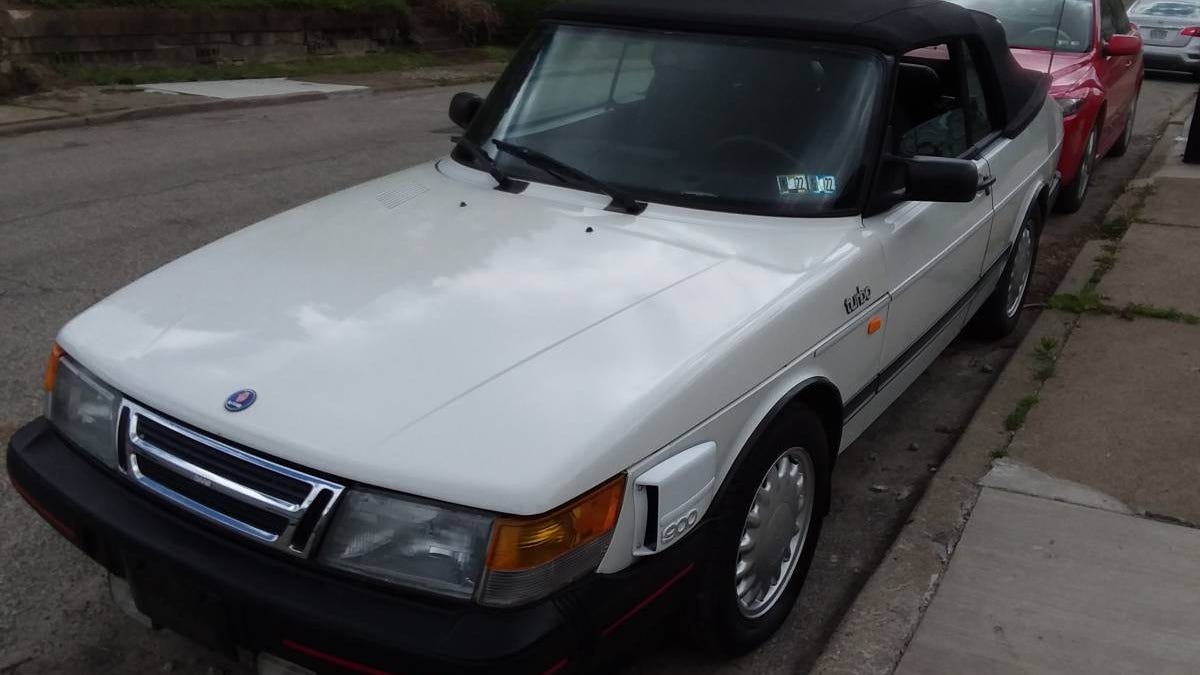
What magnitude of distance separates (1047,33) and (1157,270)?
2.65 meters

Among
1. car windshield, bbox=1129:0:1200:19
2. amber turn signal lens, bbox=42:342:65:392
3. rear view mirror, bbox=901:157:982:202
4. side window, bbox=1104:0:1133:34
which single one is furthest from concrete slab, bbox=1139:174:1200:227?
car windshield, bbox=1129:0:1200:19

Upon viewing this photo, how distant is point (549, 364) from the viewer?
8.32ft

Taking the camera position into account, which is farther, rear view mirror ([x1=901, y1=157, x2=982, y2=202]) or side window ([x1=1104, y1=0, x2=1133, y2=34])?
side window ([x1=1104, y1=0, x2=1133, y2=34])

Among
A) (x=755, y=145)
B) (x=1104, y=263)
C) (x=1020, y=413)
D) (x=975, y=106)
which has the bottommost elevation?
(x=1104, y=263)

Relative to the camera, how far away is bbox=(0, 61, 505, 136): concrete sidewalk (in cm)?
1120

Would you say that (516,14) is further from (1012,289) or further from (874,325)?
(874,325)

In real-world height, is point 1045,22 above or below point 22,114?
above

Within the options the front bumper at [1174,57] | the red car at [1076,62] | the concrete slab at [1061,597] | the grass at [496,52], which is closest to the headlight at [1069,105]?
the red car at [1076,62]

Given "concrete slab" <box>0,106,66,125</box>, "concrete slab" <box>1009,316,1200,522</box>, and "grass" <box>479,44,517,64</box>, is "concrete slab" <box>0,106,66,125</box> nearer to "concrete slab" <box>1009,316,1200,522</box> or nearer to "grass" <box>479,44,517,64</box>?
"grass" <box>479,44,517,64</box>

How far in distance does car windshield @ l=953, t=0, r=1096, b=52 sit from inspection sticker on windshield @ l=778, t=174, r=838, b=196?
5.40 metres

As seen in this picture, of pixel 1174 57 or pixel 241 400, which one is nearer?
pixel 241 400

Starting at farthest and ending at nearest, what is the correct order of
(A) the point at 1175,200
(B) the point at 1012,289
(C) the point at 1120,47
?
(C) the point at 1120,47 → (A) the point at 1175,200 → (B) the point at 1012,289

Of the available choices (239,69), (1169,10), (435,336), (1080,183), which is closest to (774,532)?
(435,336)

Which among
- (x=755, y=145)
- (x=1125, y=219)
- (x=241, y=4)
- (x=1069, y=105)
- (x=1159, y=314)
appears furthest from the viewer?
(x=241, y=4)
